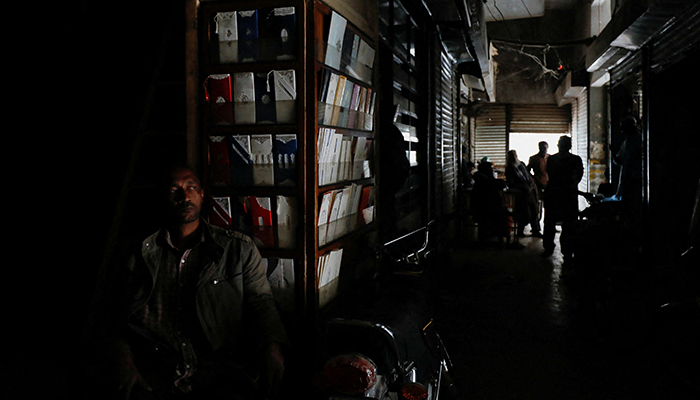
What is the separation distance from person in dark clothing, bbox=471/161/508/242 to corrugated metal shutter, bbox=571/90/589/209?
4.94 m

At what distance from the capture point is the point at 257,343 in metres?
2.43

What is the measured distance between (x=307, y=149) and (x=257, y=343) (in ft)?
3.83

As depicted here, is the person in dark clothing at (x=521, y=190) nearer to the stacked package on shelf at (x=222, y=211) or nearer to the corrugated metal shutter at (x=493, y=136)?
the corrugated metal shutter at (x=493, y=136)

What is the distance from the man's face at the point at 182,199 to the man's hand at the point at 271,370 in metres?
0.82

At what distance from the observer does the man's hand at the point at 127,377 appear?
7.24 ft

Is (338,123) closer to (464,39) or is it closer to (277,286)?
(277,286)

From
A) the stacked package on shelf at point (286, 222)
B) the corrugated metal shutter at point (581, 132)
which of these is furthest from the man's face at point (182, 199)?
the corrugated metal shutter at point (581, 132)

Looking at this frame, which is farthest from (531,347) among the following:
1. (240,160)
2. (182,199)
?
(182,199)

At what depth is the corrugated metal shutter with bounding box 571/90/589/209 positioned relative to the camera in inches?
536

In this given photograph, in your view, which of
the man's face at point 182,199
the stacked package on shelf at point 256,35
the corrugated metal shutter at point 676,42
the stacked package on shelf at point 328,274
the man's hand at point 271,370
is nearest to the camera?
the man's hand at point 271,370

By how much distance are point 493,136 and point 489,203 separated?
29.7ft

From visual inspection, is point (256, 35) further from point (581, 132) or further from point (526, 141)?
point (526, 141)

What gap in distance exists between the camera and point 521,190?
32.8ft

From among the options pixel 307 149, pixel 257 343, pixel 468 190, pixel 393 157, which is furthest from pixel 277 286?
pixel 468 190
